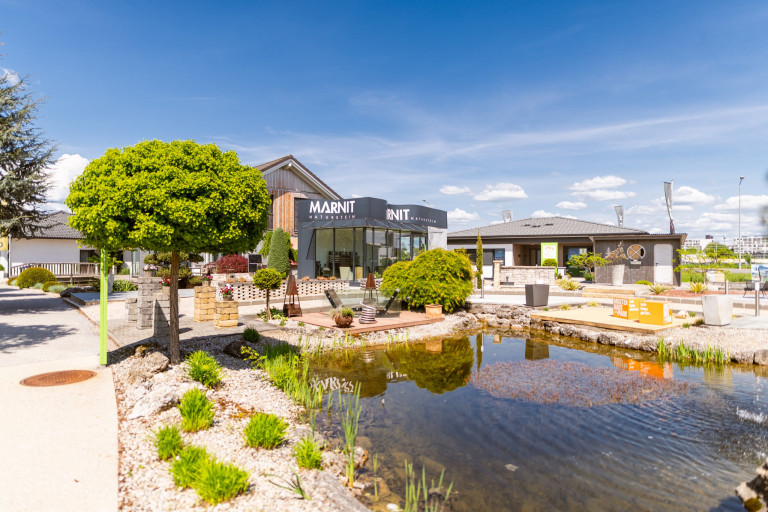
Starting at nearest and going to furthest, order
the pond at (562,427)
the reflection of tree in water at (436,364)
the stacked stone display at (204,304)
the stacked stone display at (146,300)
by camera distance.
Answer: the pond at (562,427) → the reflection of tree in water at (436,364) → the stacked stone display at (146,300) → the stacked stone display at (204,304)

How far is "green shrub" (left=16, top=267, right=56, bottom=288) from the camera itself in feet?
78.7

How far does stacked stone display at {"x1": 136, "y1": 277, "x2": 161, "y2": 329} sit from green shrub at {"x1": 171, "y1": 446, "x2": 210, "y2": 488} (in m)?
7.79

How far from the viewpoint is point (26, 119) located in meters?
15.1

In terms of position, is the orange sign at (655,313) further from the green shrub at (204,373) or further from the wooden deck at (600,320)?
the green shrub at (204,373)

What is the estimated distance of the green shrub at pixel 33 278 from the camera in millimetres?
23984

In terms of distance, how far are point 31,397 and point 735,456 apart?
939 centimetres

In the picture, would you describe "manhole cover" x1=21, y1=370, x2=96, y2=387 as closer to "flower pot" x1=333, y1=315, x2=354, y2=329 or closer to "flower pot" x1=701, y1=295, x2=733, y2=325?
"flower pot" x1=333, y1=315, x2=354, y2=329

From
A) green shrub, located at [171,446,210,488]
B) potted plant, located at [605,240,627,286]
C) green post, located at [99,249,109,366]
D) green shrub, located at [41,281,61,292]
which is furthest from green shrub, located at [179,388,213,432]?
potted plant, located at [605,240,627,286]

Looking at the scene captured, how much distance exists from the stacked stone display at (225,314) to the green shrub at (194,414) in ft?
21.2

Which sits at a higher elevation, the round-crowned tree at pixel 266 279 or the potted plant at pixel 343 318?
the round-crowned tree at pixel 266 279

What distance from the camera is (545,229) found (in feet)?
110

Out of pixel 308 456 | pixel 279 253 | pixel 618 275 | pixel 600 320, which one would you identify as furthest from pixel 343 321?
pixel 618 275

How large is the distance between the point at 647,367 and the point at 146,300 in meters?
12.1

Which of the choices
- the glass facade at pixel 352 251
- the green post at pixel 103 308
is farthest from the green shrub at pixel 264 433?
the glass facade at pixel 352 251
